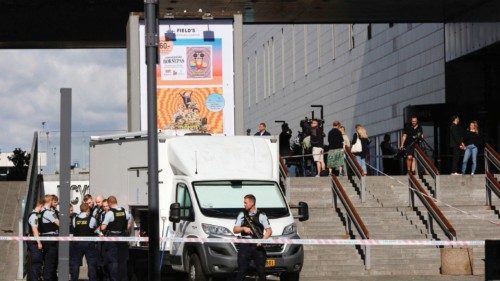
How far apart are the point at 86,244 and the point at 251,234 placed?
369 cm

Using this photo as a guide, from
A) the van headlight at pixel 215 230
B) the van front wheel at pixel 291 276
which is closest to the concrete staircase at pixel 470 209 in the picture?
the van front wheel at pixel 291 276

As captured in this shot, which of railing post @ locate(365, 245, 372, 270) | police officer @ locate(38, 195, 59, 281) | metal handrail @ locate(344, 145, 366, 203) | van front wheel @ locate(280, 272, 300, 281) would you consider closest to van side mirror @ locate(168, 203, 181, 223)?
police officer @ locate(38, 195, 59, 281)

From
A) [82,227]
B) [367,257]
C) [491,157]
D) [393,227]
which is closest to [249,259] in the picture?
[82,227]

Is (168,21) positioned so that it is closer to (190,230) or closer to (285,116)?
(190,230)

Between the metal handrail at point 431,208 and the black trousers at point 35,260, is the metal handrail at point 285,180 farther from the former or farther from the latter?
the black trousers at point 35,260

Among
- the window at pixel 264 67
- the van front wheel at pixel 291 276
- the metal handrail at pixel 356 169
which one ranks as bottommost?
the van front wheel at pixel 291 276

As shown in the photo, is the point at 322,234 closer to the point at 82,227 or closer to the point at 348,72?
the point at 82,227

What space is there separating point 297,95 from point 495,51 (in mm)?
34562

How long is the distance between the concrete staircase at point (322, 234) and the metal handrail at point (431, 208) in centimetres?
199

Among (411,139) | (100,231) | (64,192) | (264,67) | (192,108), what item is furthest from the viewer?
(264,67)

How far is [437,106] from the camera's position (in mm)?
40062

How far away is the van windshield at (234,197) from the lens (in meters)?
21.5

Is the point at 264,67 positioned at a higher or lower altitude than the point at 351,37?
higher

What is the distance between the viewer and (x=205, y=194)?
21.8 m
